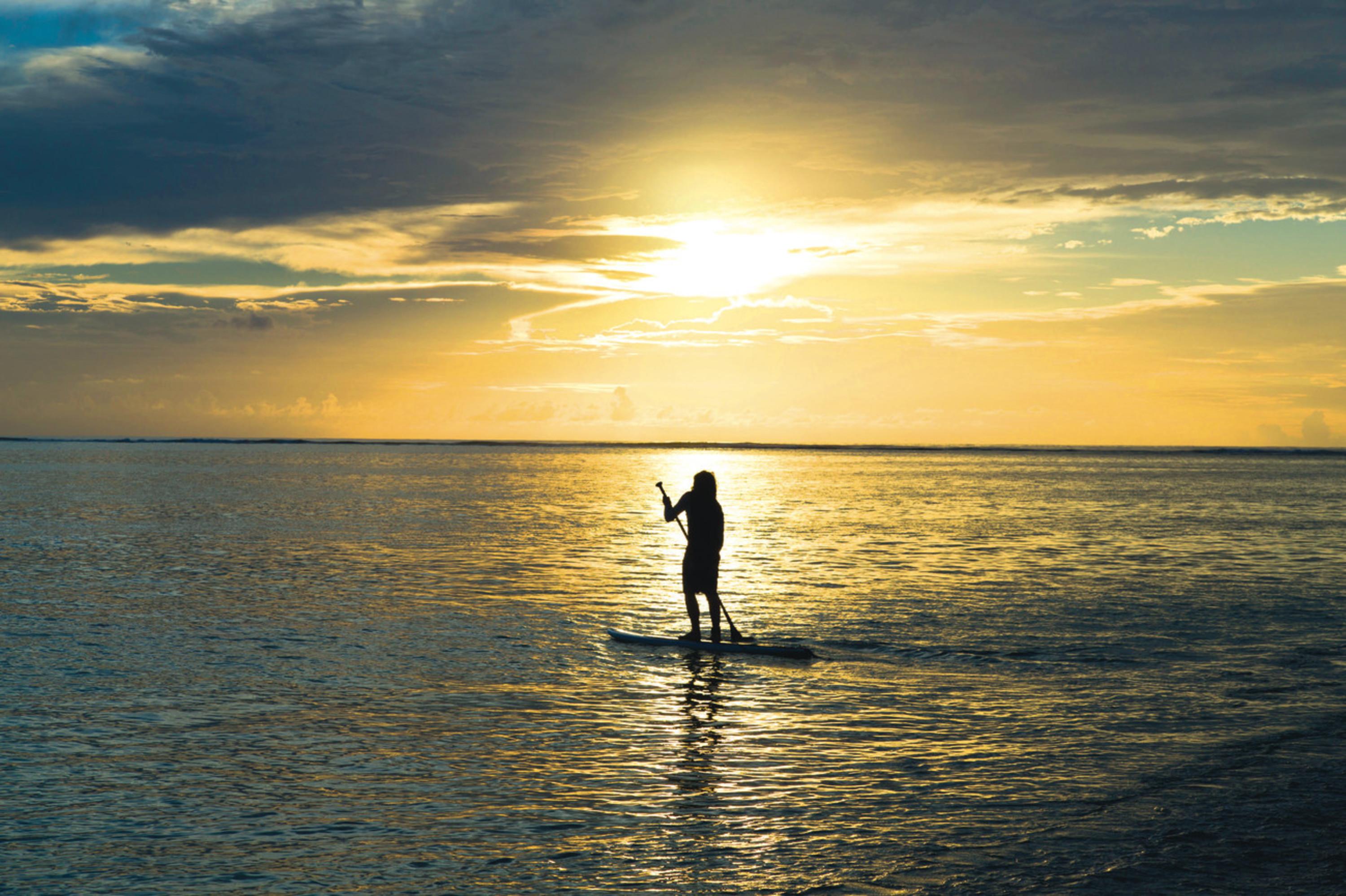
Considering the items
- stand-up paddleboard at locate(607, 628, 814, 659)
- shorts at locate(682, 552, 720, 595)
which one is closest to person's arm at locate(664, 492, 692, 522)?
shorts at locate(682, 552, 720, 595)

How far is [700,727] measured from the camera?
13055 millimetres

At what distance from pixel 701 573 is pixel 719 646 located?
1.26 meters

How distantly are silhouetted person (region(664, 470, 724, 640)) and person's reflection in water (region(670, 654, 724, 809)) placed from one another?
860 mm

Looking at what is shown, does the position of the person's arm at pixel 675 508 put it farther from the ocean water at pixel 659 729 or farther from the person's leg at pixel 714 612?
the ocean water at pixel 659 729

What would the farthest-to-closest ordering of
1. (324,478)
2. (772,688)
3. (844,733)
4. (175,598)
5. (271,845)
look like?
(324,478), (175,598), (772,688), (844,733), (271,845)

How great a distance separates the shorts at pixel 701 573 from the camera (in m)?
18.3

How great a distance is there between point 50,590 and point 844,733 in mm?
21252

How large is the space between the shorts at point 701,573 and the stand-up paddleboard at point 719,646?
34.0 inches

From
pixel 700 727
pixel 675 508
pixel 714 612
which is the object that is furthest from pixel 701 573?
pixel 700 727

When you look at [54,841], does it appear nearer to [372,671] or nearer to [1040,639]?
[372,671]

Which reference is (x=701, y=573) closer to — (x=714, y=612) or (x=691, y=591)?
(x=691, y=591)

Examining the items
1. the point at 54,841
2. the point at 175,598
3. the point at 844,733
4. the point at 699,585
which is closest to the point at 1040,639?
the point at 699,585

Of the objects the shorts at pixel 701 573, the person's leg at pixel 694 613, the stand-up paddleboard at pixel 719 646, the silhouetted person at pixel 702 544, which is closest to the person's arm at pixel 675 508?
the silhouetted person at pixel 702 544

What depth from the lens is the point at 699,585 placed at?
18438mm
